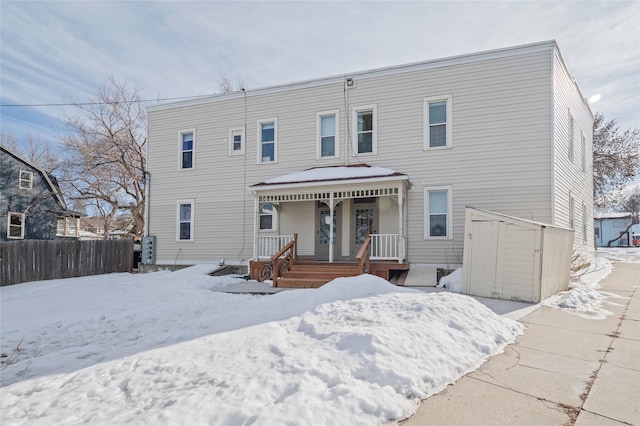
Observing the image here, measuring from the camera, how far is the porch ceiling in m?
10.5

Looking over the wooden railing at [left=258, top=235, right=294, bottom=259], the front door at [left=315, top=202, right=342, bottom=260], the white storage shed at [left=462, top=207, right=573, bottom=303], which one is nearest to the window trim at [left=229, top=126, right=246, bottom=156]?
the wooden railing at [left=258, top=235, right=294, bottom=259]

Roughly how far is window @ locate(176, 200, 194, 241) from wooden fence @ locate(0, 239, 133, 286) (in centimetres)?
260

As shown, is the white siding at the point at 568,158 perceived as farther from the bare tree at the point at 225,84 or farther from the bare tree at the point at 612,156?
the bare tree at the point at 225,84

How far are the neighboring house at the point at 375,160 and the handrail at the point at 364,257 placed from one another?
69 cm

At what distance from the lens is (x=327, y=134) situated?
12.7 m

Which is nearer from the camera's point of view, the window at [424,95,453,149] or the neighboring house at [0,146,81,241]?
the window at [424,95,453,149]

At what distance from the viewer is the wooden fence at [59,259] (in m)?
12.0

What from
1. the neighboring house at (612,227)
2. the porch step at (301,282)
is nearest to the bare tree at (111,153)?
the porch step at (301,282)

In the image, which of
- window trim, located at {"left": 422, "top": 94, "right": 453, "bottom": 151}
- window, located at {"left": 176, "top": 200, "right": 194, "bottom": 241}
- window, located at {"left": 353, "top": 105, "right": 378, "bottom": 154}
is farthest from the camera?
window, located at {"left": 176, "top": 200, "right": 194, "bottom": 241}

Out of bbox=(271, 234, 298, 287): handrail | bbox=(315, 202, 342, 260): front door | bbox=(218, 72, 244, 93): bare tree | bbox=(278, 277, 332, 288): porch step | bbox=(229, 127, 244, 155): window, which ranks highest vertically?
bbox=(218, 72, 244, 93): bare tree

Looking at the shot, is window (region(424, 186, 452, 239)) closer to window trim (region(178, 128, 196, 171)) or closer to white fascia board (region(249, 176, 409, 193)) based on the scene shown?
white fascia board (region(249, 176, 409, 193))

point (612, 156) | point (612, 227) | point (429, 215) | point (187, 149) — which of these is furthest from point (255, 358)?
point (612, 227)

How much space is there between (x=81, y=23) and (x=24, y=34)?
1644mm

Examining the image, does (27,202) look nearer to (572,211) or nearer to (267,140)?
(267,140)
